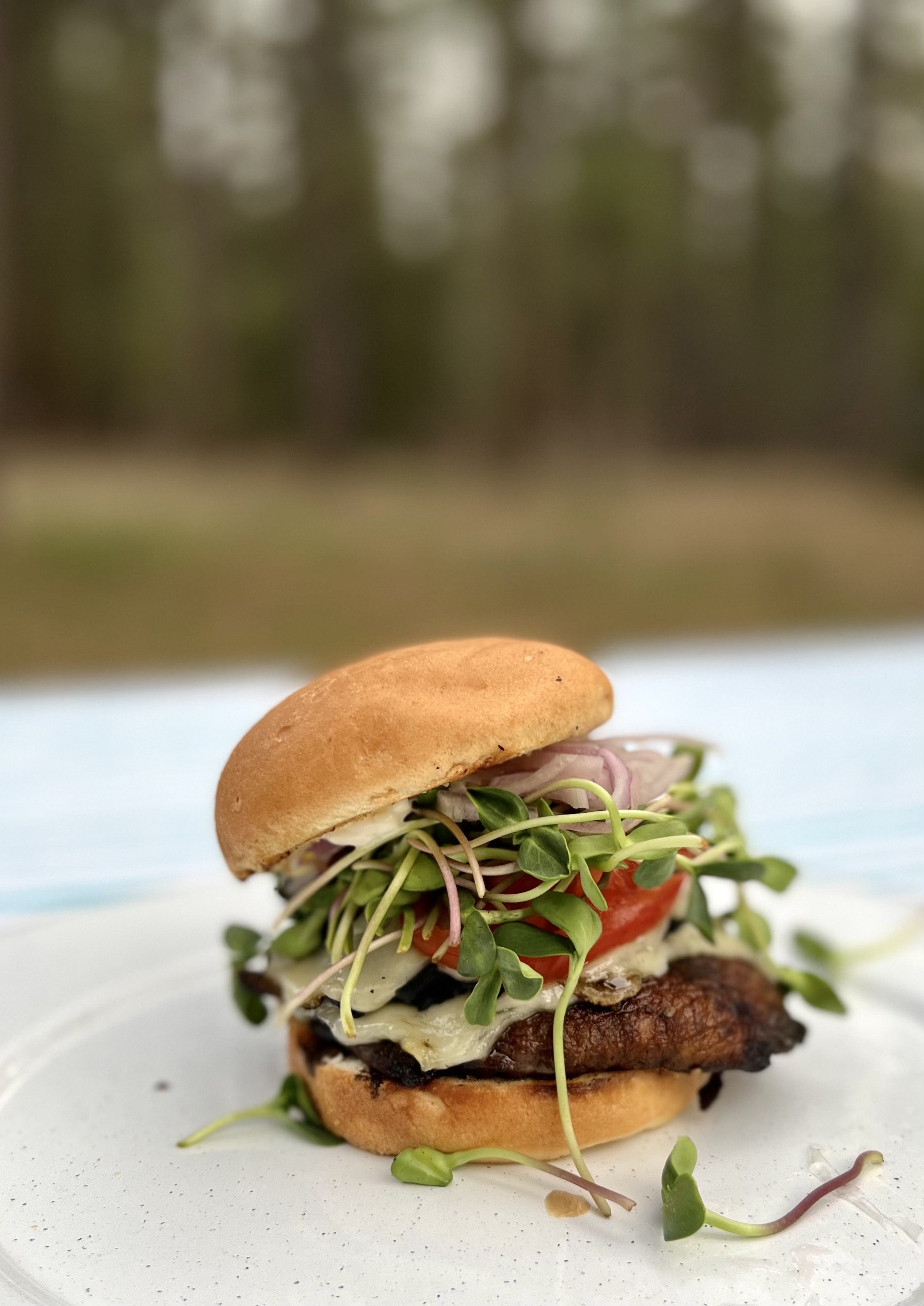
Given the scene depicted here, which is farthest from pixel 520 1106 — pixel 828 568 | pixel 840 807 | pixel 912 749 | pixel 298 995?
pixel 828 568

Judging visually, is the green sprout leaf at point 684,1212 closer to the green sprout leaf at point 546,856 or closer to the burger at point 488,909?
the burger at point 488,909

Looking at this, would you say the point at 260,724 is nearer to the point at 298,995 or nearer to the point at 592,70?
the point at 298,995

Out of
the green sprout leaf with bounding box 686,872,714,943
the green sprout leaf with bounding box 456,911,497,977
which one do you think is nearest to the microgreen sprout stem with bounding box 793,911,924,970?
the green sprout leaf with bounding box 686,872,714,943

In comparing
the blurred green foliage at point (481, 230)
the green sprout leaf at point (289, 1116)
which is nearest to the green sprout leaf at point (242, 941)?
the green sprout leaf at point (289, 1116)

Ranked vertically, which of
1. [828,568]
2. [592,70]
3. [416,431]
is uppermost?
[592,70]

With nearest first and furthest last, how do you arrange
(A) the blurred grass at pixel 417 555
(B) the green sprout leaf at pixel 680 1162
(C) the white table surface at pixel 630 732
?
(B) the green sprout leaf at pixel 680 1162 < (C) the white table surface at pixel 630 732 < (A) the blurred grass at pixel 417 555

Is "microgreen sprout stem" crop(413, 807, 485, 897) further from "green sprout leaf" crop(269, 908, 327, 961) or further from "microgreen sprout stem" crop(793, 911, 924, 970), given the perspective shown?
"microgreen sprout stem" crop(793, 911, 924, 970)
